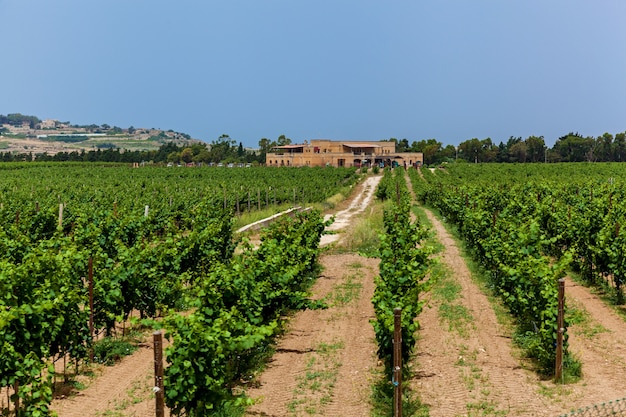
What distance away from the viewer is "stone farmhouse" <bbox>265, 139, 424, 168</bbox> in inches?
4309

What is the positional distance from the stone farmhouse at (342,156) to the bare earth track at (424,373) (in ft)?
309

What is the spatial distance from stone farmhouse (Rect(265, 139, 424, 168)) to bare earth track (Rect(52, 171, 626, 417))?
94200 millimetres

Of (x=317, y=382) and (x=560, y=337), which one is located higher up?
(x=560, y=337)

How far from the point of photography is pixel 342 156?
110m

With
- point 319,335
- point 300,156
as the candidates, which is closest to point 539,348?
point 319,335

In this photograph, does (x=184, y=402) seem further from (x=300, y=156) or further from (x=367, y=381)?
(x=300, y=156)

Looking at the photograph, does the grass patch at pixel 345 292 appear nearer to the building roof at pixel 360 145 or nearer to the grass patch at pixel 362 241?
the grass patch at pixel 362 241

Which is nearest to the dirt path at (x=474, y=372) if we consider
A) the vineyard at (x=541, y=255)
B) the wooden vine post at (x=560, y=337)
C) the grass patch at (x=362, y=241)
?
the wooden vine post at (x=560, y=337)

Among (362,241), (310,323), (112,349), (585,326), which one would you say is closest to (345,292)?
(310,323)

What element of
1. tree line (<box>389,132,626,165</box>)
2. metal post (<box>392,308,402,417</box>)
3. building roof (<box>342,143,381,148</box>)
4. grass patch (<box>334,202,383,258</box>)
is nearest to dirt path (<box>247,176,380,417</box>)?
metal post (<box>392,308,402,417</box>)

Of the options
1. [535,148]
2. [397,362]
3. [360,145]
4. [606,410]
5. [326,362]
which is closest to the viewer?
[397,362]

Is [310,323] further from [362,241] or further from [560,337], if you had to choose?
[362,241]

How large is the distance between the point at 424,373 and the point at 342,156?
100554mm

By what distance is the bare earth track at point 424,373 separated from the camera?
8.66 m
